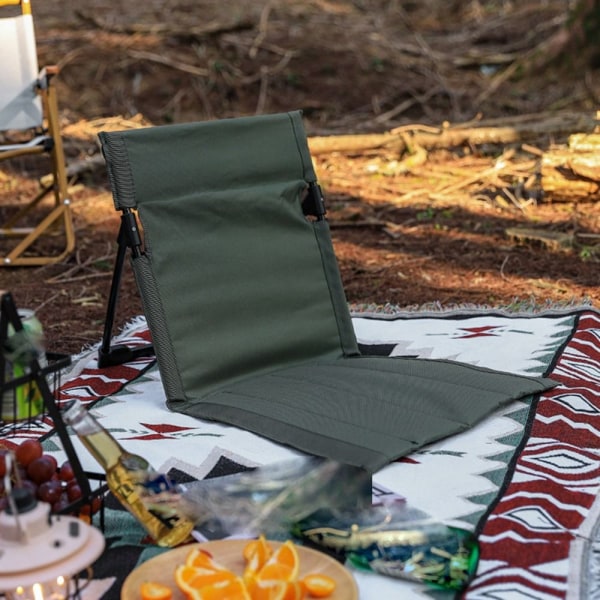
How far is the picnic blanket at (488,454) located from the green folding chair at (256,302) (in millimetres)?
84

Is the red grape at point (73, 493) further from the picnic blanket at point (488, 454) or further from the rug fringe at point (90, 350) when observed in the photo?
the rug fringe at point (90, 350)

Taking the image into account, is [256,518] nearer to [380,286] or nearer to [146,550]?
[146,550]

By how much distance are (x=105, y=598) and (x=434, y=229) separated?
334cm

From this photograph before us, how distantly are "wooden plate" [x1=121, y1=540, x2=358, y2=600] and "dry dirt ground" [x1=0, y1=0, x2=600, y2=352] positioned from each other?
1.89 meters

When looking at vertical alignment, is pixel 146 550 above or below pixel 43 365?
below

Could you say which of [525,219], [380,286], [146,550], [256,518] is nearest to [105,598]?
[146,550]

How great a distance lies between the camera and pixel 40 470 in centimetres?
187

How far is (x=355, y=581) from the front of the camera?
1.72m

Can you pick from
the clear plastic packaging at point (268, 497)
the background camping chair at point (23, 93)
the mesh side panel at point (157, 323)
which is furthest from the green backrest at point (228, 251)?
the background camping chair at point (23, 93)

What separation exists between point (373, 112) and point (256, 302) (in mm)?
4659

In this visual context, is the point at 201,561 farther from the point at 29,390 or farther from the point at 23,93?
the point at 23,93

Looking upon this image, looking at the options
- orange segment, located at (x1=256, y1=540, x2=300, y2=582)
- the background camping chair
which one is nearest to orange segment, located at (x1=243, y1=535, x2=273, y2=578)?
orange segment, located at (x1=256, y1=540, x2=300, y2=582)

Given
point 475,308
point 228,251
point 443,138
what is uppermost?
point 228,251

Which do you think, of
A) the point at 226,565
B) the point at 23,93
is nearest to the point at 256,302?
the point at 226,565
